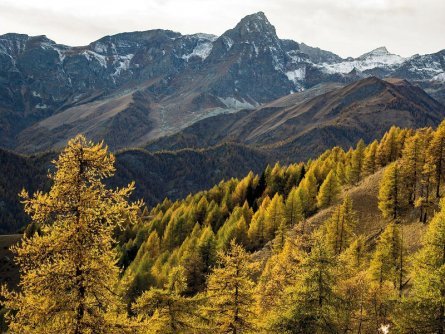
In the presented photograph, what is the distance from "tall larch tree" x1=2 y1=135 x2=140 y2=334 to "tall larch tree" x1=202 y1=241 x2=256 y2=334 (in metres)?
12.2

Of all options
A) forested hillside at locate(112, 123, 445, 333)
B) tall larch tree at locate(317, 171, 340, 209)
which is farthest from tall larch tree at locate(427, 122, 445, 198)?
tall larch tree at locate(317, 171, 340, 209)

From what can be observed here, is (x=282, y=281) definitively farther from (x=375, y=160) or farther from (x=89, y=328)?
(x=375, y=160)

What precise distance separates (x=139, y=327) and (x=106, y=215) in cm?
509

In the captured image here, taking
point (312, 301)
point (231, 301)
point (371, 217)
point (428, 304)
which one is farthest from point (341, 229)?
point (312, 301)

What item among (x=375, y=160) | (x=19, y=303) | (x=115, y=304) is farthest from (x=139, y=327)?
(x=375, y=160)

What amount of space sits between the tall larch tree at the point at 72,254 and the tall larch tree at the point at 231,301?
12.2 meters

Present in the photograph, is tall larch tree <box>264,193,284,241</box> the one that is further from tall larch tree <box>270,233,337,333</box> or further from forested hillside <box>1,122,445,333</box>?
tall larch tree <box>270,233,337,333</box>

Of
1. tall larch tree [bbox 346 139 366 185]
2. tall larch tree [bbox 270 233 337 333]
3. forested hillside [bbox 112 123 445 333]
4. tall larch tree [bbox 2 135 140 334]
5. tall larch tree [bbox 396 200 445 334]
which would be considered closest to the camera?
tall larch tree [bbox 2 135 140 334]

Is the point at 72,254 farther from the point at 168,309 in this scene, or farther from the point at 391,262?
the point at 391,262

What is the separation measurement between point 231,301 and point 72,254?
1493cm

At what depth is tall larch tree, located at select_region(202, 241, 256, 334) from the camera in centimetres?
2998

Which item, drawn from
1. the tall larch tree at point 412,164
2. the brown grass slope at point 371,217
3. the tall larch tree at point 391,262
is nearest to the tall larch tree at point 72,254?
the tall larch tree at point 391,262

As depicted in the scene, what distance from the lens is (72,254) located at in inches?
729

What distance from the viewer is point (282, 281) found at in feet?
126
